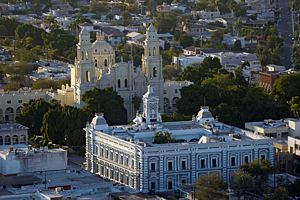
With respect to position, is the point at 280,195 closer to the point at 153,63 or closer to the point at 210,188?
the point at 210,188

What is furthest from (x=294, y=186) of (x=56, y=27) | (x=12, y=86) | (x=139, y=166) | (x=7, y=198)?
(x=56, y=27)

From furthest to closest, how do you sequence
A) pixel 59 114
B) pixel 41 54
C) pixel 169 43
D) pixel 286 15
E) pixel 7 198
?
pixel 286 15
pixel 169 43
pixel 41 54
pixel 59 114
pixel 7 198

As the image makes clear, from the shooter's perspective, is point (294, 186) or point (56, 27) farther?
→ point (56, 27)

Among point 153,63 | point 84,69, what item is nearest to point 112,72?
point 84,69

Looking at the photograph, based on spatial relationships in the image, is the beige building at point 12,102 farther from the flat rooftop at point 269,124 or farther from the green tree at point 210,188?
the green tree at point 210,188

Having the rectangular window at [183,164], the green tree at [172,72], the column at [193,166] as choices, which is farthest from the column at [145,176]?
the green tree at [172,72]

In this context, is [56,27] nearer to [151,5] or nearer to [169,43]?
[169,43]
